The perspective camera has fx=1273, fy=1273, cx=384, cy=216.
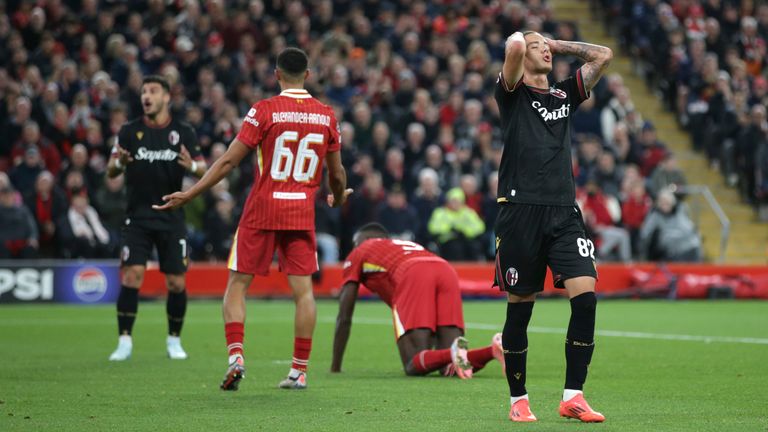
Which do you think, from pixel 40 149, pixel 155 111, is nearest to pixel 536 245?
pixel 155 111

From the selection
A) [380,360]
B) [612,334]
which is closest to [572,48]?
[380,360]

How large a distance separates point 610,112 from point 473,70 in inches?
125

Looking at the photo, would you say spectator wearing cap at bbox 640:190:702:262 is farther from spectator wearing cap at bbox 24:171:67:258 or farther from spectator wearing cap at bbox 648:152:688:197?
spectator wearing cap at bbox 24:171:67:258

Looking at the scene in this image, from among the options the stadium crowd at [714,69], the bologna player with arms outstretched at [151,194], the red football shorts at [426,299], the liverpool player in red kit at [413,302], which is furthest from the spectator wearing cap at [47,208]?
the stadium crowd at [714,69]

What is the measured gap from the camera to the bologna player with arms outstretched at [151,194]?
41.0 feet

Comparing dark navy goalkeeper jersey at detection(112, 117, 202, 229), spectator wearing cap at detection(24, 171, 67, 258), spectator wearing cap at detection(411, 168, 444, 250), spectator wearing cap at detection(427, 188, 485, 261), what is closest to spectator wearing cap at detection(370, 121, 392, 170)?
spectator wearing cap at detection(411, 168, 444, 250)

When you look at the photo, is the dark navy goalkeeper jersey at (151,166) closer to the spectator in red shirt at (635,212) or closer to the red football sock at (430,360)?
the red football sock at (430,360)

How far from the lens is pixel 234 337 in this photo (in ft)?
31.3

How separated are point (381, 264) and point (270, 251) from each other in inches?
72.4

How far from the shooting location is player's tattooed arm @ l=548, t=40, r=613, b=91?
26.8 ft

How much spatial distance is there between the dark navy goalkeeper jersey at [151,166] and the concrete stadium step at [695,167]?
17.2 meters

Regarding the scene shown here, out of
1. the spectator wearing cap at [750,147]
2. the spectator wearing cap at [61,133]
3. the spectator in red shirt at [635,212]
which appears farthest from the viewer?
the spectator wearing cap at [750,147]

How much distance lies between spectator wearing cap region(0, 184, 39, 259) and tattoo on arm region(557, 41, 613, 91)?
15.1m

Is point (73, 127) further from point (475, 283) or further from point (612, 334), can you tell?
point (612, 334)
